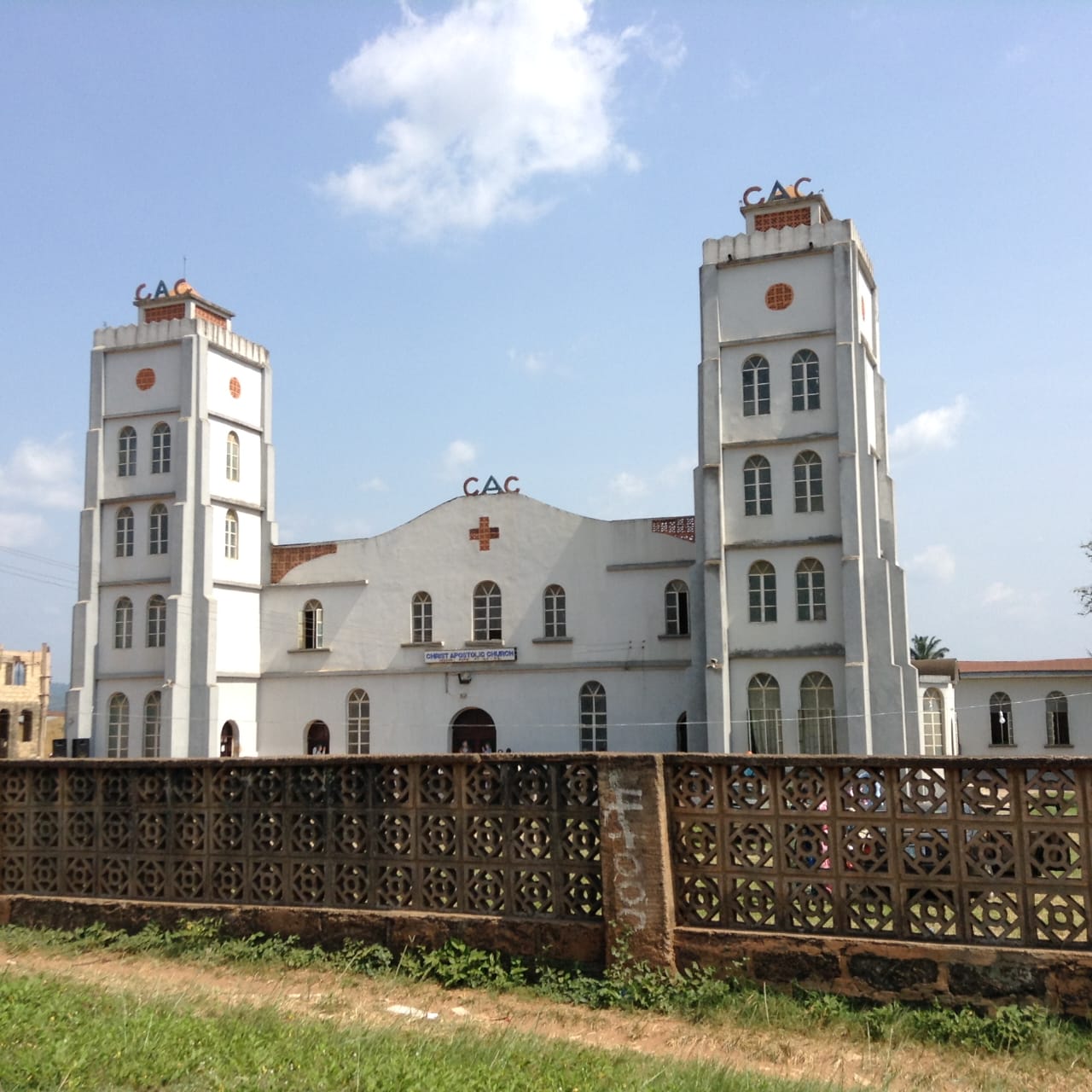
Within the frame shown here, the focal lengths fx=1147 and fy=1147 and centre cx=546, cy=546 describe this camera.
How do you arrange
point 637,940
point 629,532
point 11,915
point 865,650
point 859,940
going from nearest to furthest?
1. point 859,940
2. point 637,940
3. point 11,915
4. point 865,650
5. point 629,532

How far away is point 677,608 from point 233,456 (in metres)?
12.4

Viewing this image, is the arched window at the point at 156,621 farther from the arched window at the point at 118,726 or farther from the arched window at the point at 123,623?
the arched window at the point at 118,726

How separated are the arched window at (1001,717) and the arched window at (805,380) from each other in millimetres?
15287

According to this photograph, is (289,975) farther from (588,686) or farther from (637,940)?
(588,686)

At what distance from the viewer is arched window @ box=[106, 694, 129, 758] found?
28641mm

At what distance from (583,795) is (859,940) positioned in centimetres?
→ 201

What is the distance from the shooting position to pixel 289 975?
26.5 ft

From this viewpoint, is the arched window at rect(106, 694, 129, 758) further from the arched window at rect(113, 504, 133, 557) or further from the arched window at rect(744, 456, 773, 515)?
the arched window at rect(744, 456, 773, 515)

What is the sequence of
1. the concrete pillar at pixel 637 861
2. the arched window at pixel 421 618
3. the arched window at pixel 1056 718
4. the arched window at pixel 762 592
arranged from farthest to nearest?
the arched window at pixel 1056 718 → the arched window at pixel 421 618 → the arched window at pixel 762 592 → the concrete pillar at pixel 637 861

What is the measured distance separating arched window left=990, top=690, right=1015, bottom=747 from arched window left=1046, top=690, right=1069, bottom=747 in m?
1.03

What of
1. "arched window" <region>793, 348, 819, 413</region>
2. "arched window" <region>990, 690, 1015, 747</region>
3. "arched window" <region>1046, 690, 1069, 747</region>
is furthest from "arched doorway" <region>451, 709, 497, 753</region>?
"arched window" <region>1046, 690, 1069, 747</region>

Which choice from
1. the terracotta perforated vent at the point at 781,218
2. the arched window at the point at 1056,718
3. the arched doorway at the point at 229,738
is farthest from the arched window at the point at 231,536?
the arched window at the point at 1056,718

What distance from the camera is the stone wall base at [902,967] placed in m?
6.67

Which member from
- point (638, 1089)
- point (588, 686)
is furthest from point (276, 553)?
point (638, 1089)
